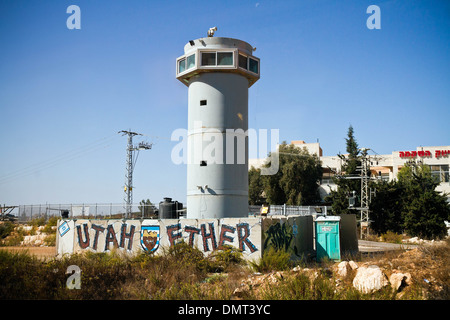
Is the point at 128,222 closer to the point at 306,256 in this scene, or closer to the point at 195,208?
the point at 195,208

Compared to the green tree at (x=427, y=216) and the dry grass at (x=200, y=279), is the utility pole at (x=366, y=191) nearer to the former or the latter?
the green tree at (x=427, y=216)

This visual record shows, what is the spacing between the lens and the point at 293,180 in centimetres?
6462

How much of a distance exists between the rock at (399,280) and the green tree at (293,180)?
51825 mm

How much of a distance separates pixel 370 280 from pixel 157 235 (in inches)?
396

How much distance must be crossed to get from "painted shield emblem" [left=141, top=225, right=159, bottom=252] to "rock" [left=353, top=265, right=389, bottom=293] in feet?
31.1

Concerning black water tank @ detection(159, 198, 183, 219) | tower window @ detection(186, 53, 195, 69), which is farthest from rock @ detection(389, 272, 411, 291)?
tower window @ detection(186, 53, 195, 69)

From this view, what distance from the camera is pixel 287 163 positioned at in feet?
214

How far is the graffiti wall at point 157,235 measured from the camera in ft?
54.9

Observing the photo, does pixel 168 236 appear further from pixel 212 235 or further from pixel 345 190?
pixel 345 190

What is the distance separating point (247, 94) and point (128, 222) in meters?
10.3

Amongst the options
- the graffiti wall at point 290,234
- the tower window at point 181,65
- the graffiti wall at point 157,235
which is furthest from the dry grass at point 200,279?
the tower window at point 181,65

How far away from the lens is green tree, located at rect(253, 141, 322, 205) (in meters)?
64.4

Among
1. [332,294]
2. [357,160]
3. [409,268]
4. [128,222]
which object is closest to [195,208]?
[128,222]
